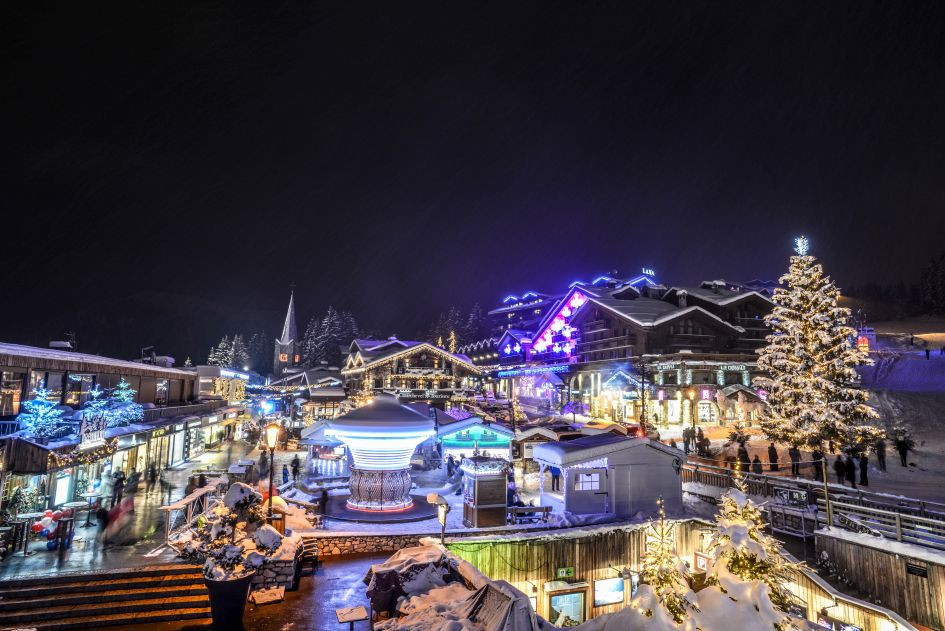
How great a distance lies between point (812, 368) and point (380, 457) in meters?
21.5

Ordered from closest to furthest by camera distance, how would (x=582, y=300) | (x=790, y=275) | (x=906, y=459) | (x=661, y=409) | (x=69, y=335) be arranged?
(x=906, y=459)
(x=790, y=275)
(x=69, y=335)
(x=661, y=409)
(x=582, y=300)

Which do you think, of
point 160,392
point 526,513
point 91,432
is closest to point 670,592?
point 526,513

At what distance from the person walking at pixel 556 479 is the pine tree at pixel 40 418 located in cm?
1594

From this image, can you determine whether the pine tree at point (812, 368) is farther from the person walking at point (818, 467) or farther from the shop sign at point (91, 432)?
the shop sign at point (91, 432)

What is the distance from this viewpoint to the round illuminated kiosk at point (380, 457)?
1591 centimetres

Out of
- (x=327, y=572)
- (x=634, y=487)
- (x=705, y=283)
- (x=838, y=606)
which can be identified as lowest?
(x=838, y=606)

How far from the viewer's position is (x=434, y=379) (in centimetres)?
5634

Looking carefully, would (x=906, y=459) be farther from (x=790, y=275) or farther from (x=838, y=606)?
(x=838, y=606)

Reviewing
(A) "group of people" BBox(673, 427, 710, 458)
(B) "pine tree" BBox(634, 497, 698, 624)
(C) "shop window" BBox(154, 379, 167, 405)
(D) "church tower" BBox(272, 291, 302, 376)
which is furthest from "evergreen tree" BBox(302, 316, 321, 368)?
(B) "pine tree" BBox(634, 497, 698, 624)

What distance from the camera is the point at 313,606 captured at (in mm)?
9688

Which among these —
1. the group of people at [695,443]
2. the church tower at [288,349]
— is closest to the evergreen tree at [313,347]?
the church tower at [288,349]

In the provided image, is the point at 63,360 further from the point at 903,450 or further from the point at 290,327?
the point at 290,327

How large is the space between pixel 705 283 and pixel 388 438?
156 ft

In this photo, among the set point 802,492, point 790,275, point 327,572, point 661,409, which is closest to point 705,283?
point 661,409
